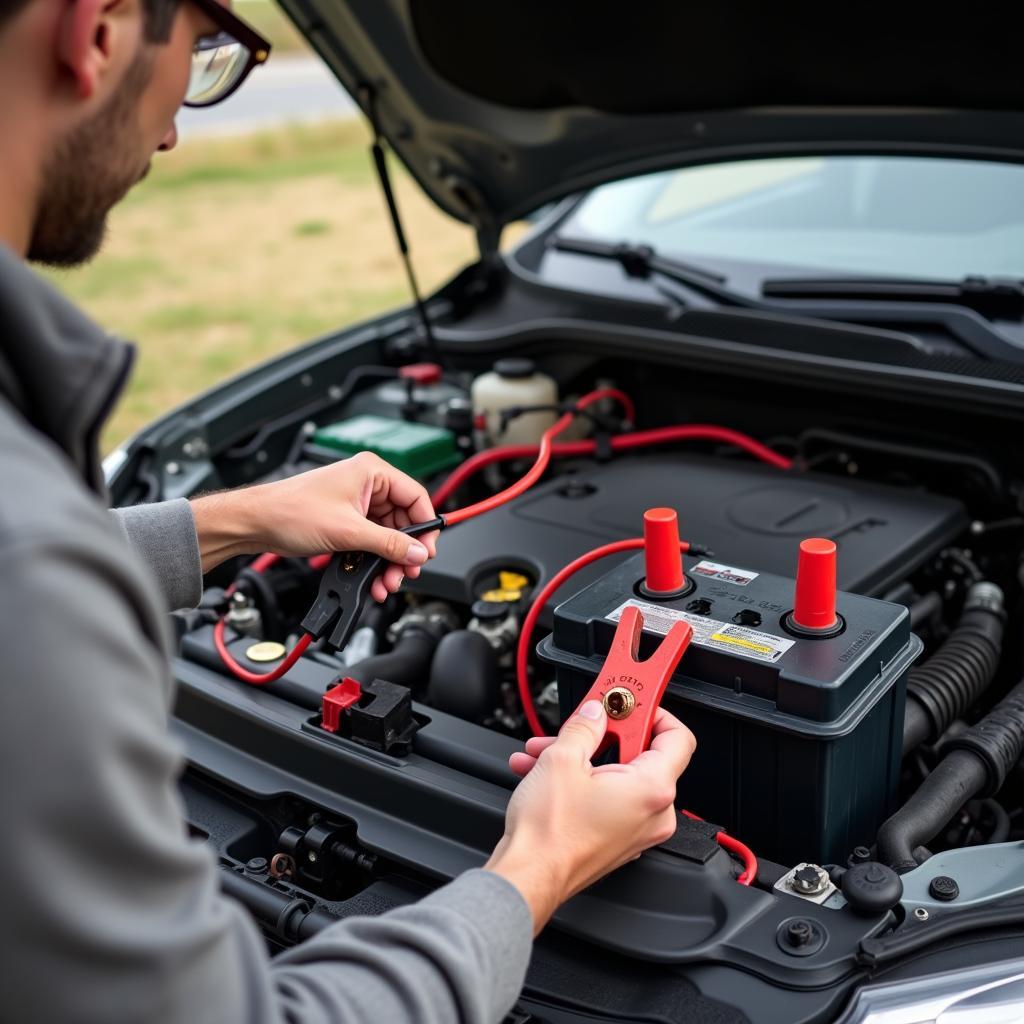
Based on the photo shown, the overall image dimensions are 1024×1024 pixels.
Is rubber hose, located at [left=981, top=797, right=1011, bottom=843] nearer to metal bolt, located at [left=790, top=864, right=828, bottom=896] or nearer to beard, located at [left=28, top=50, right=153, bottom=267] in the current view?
metal bolt, located at [left=790, top=864, right=828, bottom=896]

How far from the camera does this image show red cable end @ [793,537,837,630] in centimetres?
125

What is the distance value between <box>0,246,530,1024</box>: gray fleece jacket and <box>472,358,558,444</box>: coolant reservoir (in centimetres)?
138

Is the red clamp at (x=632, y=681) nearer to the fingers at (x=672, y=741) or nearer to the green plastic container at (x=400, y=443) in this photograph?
the fingers at (x=672, y=741)

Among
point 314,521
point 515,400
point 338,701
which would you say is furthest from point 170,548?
point 515,400

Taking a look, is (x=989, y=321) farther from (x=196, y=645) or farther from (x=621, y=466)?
(x=196, y=645)

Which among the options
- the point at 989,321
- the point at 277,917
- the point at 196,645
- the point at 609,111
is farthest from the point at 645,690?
the point at 609,111

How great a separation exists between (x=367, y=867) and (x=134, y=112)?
0.88 metres

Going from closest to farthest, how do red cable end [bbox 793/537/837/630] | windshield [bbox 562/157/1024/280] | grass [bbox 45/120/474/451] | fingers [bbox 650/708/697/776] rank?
1. fingers [bbox 650/708/697/776]
2. red cable end [bbox 793/537/837/630]
3. windshield [bbox 562/157/1024/280]
4. grass [bbox 45/120/474/451]

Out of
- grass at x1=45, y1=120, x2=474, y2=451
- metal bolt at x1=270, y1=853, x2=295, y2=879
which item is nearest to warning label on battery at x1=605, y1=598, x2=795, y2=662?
metal bolt at x1=270, y1=853, x2=295, y2=879

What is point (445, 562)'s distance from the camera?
1750 mm

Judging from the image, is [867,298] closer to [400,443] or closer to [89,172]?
[400,443]

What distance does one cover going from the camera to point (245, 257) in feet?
29.9

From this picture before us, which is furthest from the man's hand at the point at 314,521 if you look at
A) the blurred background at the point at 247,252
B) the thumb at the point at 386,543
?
the blurred background at the point at 247,252

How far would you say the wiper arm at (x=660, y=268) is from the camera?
88.3 inches
